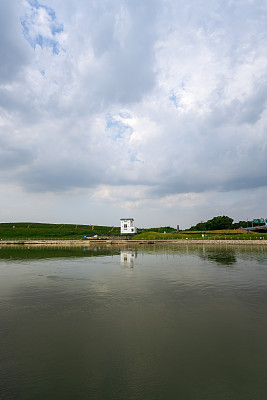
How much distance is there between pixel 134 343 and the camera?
13.8 meters

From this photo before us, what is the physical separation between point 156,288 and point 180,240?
90832mm

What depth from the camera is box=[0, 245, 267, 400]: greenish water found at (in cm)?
991

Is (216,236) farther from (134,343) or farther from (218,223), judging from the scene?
(134,343)

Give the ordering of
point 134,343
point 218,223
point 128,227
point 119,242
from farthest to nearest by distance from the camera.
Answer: point 218,223 < point 128,227 < point 119,242 < point 134,343

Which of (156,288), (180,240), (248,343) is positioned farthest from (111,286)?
(180,240)

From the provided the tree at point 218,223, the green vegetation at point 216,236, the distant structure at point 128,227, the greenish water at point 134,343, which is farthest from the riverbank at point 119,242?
the greenish water at point 134,343

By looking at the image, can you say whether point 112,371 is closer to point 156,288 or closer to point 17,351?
point 17,351

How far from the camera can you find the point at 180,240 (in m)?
115

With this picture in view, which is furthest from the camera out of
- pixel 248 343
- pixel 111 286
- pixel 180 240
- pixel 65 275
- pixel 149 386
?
pixel 180 240

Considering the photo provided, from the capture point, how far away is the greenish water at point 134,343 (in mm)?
9906

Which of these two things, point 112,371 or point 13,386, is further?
point 112,371

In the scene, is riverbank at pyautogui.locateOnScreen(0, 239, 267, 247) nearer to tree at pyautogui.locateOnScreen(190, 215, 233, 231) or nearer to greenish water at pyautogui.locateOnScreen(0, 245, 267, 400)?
tree at pyautogui.locateOnScreen(190, 215, 233, 231)

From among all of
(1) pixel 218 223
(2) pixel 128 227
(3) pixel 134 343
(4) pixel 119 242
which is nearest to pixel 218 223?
(1) pixel 218 223

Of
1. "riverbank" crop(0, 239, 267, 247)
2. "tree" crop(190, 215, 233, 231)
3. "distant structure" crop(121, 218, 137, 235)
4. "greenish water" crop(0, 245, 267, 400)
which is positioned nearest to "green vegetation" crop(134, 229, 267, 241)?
"riverbank" crop(0, 239, 267, 247)
